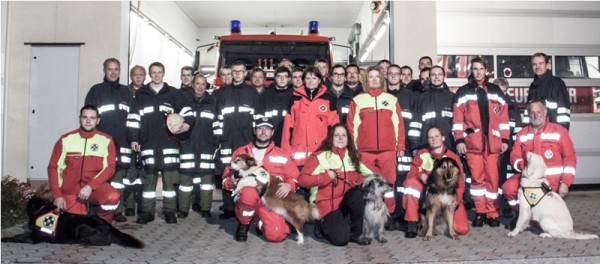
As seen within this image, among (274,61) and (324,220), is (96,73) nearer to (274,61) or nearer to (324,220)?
(274,61)

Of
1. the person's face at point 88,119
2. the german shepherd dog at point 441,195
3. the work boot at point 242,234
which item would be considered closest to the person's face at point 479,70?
the german shepherd dog at point 441,195

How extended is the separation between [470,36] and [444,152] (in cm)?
437

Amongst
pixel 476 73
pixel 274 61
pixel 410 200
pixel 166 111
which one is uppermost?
pixel 274 61

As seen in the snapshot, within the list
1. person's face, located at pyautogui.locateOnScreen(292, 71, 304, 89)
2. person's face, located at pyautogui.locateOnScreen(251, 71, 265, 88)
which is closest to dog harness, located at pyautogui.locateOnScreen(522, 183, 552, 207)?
person's face, located at pyautogui.locateOnScreen(292, 71, 304, 89)

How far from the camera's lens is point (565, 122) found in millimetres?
6258

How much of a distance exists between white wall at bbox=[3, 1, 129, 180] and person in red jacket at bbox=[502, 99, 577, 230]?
21.6 ft

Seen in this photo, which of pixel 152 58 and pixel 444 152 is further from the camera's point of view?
pixel 152 58

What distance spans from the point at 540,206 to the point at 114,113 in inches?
192

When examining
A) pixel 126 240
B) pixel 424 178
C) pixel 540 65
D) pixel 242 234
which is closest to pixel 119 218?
pixel 126 240

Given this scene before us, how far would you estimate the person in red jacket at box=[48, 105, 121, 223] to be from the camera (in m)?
5.47

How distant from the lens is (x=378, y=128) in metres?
5.84

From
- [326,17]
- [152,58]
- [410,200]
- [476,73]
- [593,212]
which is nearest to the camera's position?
[410,200]

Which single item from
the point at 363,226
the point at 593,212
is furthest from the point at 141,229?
the point at 593,212

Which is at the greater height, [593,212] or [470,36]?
[470,36]
